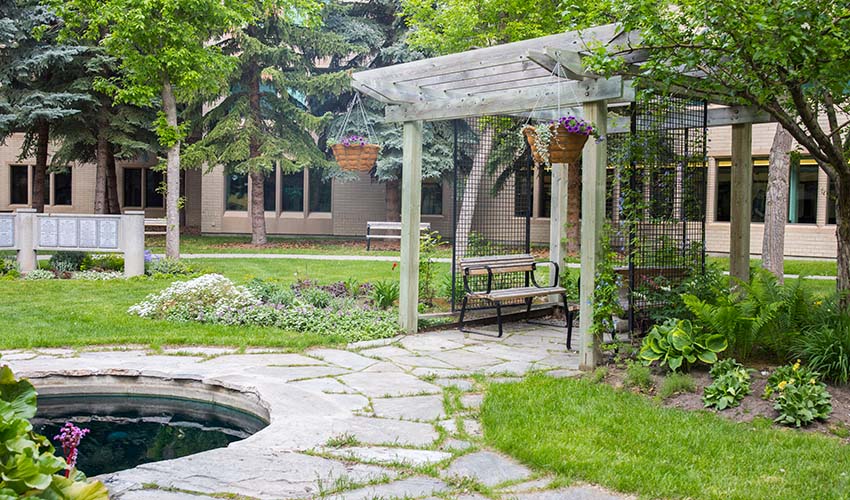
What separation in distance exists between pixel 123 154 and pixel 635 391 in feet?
61.4

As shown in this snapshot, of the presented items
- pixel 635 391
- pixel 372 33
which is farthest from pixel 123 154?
pixel 635 391

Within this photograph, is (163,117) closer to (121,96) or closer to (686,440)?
(121,96)

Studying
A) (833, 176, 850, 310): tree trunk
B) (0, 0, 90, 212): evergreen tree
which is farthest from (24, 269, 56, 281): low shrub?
(833, 176, 850, 310): tree trunk

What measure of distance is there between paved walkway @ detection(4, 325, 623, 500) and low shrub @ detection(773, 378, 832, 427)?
1795mm

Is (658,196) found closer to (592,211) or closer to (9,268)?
(592,211)

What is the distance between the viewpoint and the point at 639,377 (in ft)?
19.9

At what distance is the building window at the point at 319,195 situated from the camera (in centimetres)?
2831

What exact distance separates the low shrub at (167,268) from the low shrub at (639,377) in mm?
9850

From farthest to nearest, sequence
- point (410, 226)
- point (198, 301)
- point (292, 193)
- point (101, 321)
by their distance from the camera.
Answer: point (292, 193), point (198, 301), point (101, 321), point (410, 226)

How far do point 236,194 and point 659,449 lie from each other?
82.4ft

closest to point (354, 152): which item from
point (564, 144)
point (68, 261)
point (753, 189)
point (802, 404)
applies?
point (564, 144)

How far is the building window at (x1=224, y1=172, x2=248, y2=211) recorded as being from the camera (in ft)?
92.2

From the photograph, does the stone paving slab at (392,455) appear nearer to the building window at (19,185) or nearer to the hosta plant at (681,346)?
the hosta plant at (681,346)

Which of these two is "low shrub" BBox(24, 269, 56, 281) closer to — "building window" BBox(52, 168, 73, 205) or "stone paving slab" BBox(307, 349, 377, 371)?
"stone paving slab" BBox(307, 349, 377, 371)
